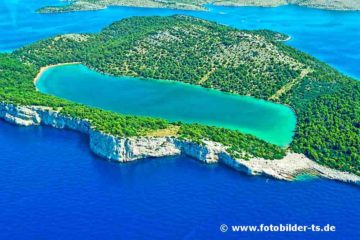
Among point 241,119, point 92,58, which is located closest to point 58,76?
point 92,58

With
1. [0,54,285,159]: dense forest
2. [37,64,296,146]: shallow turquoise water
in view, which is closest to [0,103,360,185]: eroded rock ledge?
[0,54,285,159]: dense forest

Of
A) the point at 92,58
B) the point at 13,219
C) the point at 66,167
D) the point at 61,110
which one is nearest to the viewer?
the point at 13,219

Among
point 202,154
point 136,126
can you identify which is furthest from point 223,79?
point 202,154

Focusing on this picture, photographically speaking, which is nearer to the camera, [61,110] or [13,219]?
[13,219]

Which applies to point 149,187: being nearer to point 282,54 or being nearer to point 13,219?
point 13,219

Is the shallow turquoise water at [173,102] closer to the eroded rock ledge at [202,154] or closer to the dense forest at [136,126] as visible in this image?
the dense forest at [136,126]

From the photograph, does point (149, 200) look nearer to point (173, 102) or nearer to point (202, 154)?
point (202, 154)

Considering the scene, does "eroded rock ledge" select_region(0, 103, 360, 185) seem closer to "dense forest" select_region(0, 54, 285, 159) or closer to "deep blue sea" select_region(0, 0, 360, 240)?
"dense forest" select_region(0, 54, 285, 159)

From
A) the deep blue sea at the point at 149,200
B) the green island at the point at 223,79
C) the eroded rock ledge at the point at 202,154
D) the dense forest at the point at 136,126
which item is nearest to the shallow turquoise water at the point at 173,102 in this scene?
the green island at the point at 223,79
